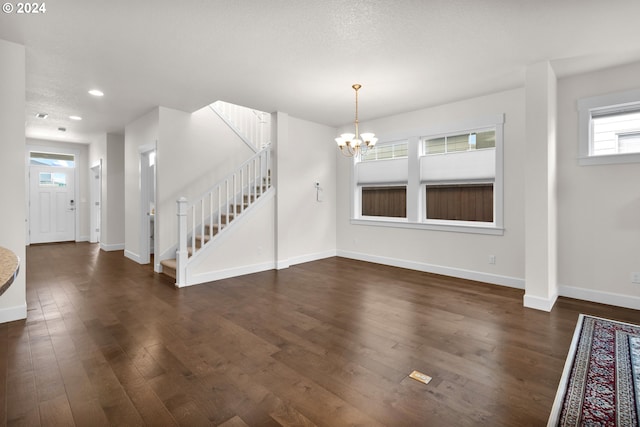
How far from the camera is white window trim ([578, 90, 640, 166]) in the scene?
11.5 ft

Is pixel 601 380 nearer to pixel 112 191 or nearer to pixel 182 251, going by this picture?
pixel 182 251

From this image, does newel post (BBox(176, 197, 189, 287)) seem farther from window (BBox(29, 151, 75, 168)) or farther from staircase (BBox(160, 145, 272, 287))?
window (BBox(29, 151, 75, 168))

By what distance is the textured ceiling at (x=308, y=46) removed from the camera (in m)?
2.56

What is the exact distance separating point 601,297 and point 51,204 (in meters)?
11.7

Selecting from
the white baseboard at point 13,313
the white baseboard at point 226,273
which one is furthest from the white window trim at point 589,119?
the white baseboard at point 13,313

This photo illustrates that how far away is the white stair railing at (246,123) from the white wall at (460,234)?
1950 mm

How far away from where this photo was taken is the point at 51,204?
8367mm

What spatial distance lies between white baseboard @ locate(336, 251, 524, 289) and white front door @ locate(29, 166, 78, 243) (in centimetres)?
793

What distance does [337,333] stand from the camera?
291 centimetres

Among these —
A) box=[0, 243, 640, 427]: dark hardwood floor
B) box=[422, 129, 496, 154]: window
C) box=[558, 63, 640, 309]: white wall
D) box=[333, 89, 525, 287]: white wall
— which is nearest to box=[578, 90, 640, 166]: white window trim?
box=[558, 63, 640, 309]: white wall

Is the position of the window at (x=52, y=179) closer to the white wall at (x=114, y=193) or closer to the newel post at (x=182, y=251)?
the white wall at (x=114, y=193)

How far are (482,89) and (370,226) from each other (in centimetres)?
299

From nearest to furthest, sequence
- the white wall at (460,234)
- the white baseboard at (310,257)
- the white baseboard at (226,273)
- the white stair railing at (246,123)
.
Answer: the white wall at (460,234)
the white baseboard at (226,273)
the white baseboard at (310,257)
the white stair railing at (246,123)

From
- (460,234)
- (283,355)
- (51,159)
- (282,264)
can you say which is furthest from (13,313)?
(51,159)
